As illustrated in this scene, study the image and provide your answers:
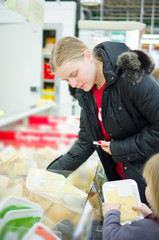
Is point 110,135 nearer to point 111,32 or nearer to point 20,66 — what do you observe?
point 111,32

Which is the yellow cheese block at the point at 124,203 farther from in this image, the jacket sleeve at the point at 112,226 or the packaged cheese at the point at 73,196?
the packaged cheese at the point at 73,196

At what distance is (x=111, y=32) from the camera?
4762mm

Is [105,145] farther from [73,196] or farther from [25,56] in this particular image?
[25,56]

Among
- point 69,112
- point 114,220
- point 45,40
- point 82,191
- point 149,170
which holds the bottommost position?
point 69,112

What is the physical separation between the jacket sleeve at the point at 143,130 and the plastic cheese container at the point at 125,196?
0.16 meters

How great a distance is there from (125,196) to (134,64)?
0.69 m

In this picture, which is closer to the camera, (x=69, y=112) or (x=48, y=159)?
(x=48, y=159)

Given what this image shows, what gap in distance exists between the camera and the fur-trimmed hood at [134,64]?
141 centimetres

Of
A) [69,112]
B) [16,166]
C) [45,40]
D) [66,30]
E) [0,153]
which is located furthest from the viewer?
[45,40]

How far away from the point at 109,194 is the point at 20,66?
186 inches

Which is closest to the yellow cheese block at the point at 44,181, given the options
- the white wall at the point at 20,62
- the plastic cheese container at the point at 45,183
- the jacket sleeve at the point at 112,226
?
the plastic cheese container at the point at 45,183

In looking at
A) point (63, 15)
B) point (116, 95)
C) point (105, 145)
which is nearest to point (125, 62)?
point (116, 95)

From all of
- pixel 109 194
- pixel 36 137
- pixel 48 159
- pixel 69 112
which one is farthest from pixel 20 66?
pixel 109 194

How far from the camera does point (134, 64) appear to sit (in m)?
1.42
